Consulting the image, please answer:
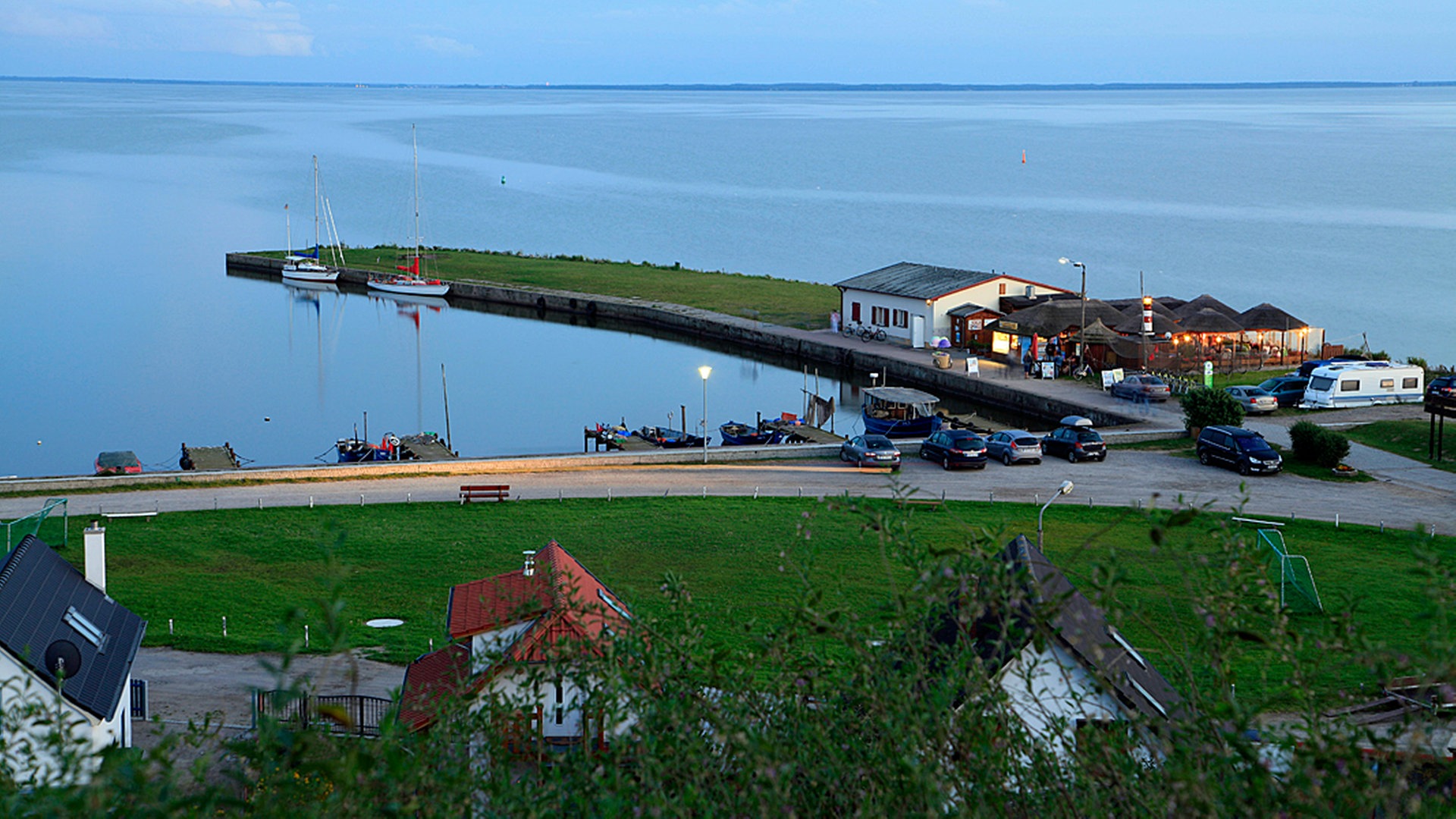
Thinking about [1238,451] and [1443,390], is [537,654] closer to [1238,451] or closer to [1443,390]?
[1238,451]

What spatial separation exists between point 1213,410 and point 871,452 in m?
10.2

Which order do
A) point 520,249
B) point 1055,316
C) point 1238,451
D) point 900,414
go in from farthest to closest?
point 520,249, point 1055,316, point 900,414, point 1238,451

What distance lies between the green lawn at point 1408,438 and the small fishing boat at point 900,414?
1262cm

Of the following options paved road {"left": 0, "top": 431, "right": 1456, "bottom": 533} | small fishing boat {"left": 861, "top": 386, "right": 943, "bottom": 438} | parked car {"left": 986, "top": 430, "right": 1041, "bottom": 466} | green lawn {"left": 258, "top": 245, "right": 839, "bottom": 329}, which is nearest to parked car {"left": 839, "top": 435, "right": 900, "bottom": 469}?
paved road {"left": 0, "top": 431, "right": 1456, "bottom": 533}

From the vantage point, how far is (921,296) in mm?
57719

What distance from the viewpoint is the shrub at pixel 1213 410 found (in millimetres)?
38938

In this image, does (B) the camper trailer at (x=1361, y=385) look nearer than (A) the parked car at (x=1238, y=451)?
No

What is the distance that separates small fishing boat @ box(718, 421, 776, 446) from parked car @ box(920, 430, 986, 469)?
30.8ft

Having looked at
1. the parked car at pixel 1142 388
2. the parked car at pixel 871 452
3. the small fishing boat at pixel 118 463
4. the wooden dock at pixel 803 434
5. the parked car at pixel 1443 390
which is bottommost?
the small fishing boat at pixel 118 463

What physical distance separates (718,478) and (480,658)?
2709 cm

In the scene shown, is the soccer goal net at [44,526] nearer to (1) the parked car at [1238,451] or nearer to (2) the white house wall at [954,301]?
(1) the parked car at [1238,451]

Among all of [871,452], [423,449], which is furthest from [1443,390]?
[423,449]

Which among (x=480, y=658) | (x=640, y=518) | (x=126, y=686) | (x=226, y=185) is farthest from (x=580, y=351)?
(x=226, y=185)

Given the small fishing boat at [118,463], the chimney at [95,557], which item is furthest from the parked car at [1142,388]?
the chimney at [95,557]
